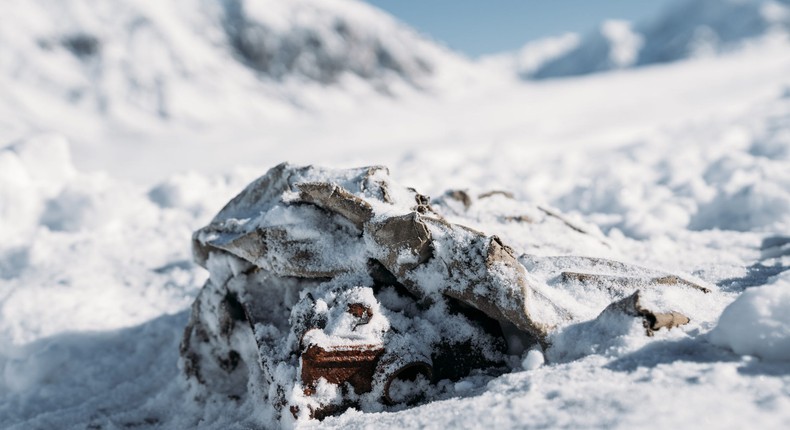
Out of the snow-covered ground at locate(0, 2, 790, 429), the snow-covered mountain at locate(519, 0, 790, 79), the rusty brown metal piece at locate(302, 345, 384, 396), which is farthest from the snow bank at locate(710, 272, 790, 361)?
the snow-covered mountain at locate(519, 0, 790, 79)

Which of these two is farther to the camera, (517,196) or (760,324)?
(517,196)

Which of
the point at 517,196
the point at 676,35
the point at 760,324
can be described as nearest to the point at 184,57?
the point at 517,196

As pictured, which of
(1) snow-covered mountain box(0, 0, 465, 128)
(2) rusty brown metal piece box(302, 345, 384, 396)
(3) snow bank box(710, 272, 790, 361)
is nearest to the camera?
(3) snow bank box(710, 272, 790, 361)

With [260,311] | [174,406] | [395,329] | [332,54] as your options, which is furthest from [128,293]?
[332,54]

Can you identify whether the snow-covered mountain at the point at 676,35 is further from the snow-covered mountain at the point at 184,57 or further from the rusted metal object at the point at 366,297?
the rusted metal object at the point at 366,297

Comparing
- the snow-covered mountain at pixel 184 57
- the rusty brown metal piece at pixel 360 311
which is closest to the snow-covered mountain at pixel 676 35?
the snow-covered mountain at pixel 184 57

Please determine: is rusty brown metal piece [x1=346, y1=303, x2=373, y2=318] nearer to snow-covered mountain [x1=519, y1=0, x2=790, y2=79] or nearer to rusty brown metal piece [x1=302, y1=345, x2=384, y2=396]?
rusty brown metal piece [x1=302, y1=345, x2=384, y2=396]

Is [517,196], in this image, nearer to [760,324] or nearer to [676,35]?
[760,324]
